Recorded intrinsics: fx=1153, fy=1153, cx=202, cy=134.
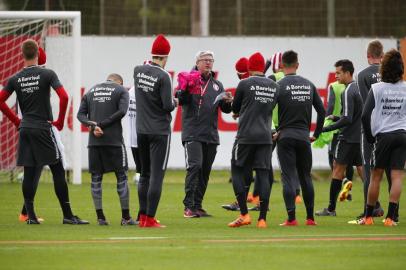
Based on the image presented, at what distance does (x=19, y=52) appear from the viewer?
23938 millimetres

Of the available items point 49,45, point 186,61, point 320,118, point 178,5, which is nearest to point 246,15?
point 178,5

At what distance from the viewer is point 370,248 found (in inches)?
467

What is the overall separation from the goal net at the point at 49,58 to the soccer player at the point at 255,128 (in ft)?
31.0

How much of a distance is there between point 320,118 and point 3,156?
36.0ft

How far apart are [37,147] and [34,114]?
16.6 inches

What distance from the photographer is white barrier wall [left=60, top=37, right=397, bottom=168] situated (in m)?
25.6

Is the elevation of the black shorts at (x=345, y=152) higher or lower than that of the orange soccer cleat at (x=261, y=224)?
higher

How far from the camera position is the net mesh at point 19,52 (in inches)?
942

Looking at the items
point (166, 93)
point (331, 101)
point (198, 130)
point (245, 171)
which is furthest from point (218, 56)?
point (166, 93)

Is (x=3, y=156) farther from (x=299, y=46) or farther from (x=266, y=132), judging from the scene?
(x=266, y=132)

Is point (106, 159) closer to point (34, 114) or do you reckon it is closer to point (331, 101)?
point (34, 114)

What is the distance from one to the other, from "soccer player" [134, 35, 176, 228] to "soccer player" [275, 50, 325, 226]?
4.74ft

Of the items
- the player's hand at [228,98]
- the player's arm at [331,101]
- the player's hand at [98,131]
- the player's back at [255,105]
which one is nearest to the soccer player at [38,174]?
the player's hand at [98,131]

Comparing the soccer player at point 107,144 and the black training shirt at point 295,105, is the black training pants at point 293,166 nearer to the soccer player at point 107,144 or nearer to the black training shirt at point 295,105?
the black training shirt at point 295,105
